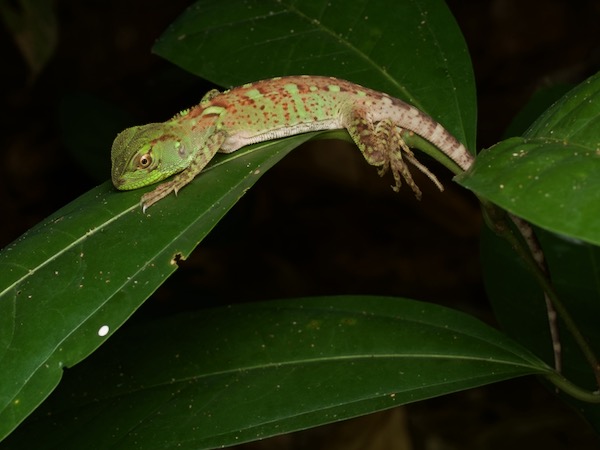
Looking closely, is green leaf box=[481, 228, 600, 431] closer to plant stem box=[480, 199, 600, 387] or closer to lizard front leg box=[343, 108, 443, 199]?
lizard front leg box=[343, 108, 443, 199]

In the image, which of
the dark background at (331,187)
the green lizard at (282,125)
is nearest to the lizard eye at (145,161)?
the green lizard at (282,125)

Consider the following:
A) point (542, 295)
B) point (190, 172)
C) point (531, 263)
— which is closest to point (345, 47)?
point (190, 172)

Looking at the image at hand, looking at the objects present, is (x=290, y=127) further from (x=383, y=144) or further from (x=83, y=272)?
(x=83, y=272)

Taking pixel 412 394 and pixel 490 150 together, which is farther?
pixel 412 394

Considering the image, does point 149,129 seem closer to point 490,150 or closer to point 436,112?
point 436,112

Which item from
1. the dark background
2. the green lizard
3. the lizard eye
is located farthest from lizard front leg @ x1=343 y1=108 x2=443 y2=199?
the dark background

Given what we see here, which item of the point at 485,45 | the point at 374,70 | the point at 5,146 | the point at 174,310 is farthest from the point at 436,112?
the point at 5,146

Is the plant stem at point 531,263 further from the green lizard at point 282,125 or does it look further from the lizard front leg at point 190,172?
the lizard front leg at point 190,172

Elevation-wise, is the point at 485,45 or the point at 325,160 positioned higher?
the point at 485,45
